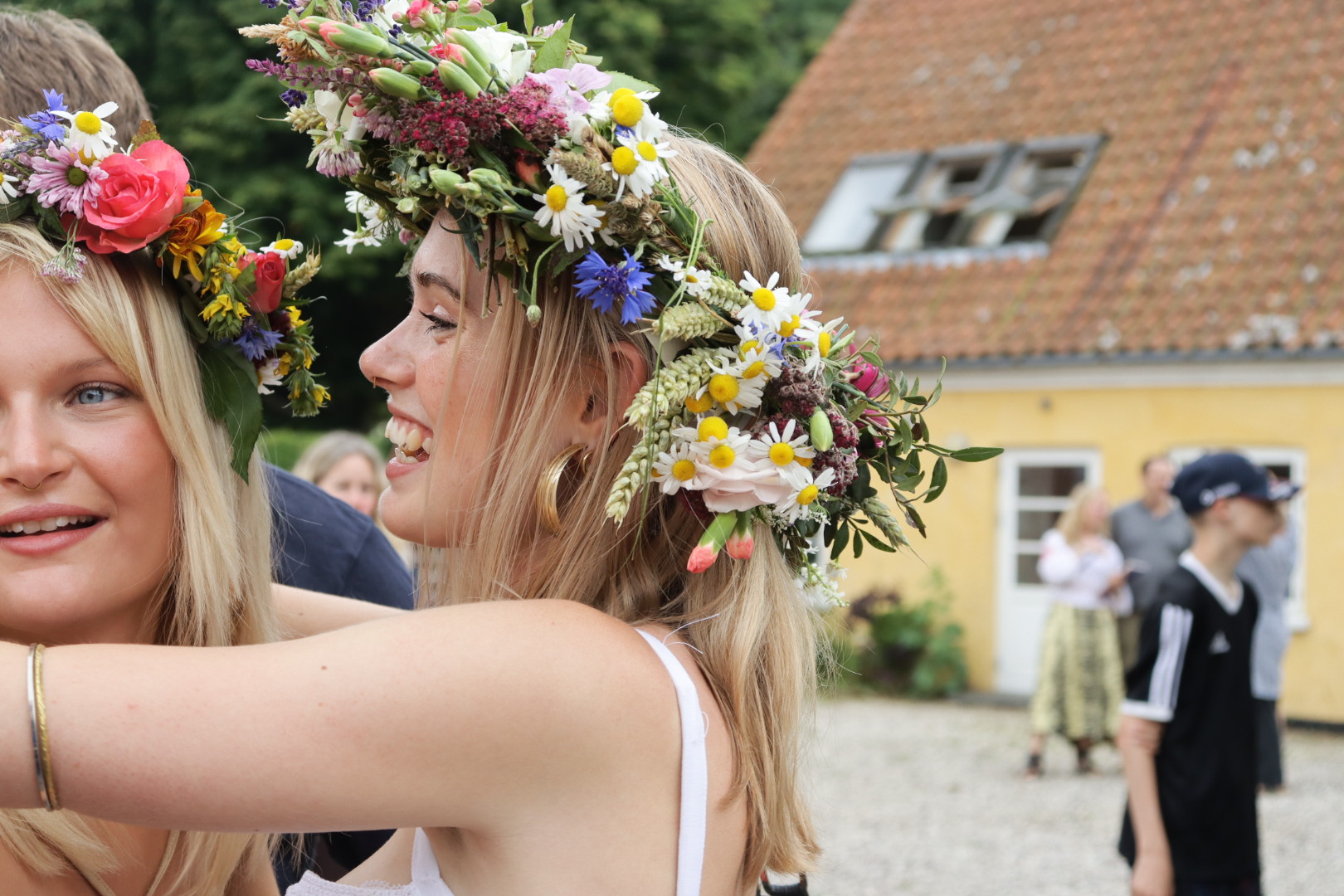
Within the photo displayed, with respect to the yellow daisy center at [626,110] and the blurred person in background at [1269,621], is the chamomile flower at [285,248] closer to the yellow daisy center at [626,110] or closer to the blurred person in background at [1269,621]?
the yellow daisy center at [626,110]

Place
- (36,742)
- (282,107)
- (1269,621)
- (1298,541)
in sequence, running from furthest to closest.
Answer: (282,107)
(1298,541)
(1269,621)
(36,742)

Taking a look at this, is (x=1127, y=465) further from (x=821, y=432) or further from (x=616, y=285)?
(x=616, y=285)

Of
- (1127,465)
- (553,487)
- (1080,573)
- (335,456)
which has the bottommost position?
(553,487)

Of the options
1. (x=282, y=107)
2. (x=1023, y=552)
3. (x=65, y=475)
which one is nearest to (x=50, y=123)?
(x=65, y=475)

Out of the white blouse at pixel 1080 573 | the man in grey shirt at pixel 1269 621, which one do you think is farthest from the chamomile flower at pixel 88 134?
the white blouse at pixel 1080 573

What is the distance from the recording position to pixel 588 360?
1886 millimetres

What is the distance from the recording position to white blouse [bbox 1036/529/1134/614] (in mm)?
9852

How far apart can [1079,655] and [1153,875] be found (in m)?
5.71

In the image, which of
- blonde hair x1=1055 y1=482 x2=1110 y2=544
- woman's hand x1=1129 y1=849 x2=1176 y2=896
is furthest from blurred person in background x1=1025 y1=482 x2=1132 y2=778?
woman's hand x1=1129 y1=849 x2=1176 y2=896

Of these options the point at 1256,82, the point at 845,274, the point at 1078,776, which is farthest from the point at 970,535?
the point at 1256,82

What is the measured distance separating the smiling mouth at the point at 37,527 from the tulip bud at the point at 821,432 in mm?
972

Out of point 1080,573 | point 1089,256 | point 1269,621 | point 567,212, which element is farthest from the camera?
point 1089,256

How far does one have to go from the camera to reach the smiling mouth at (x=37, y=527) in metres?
1.86

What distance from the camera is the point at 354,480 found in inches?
284
